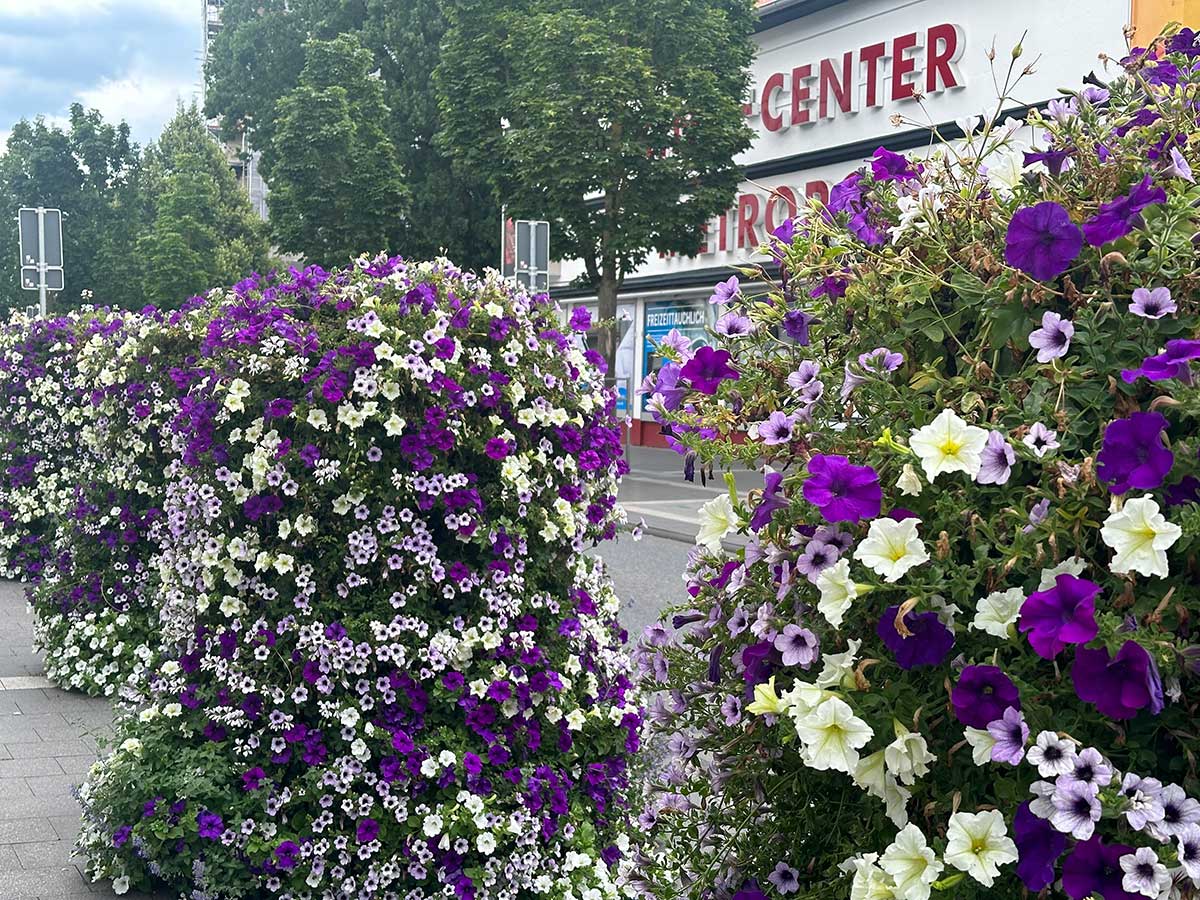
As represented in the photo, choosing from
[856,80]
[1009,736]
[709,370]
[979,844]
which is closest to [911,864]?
[979,844]

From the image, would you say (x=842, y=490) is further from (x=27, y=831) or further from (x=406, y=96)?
(x=406, y=96)

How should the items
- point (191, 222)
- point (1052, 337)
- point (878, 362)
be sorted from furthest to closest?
1. point (191, 222)
2. point (878, 362)
3. point (1052, 337)

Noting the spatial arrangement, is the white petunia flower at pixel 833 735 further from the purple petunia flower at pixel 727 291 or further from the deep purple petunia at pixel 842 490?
the purple petunia flower at pixel 727 291

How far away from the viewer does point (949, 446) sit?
1704 millimetres

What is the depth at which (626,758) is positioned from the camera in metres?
4.50

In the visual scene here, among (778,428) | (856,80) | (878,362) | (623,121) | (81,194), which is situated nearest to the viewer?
(878,362)

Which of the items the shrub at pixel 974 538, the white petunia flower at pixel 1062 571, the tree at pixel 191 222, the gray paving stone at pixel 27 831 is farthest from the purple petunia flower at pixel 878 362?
the tree at pixel 191 222

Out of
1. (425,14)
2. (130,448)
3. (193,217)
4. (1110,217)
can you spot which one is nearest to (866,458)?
(1110,217)

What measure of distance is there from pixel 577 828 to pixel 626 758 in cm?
35

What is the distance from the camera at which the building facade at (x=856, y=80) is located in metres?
23.7

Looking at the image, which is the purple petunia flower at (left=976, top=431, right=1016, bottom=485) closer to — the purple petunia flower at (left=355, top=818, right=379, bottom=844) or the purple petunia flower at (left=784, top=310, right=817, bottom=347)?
the purple petunia flower at (left=784, top=310, right=817, bottom=347)

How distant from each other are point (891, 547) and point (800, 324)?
1.79 feet

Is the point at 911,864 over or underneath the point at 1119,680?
underneath

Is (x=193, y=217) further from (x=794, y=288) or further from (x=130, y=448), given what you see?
(x=794, y=288)
